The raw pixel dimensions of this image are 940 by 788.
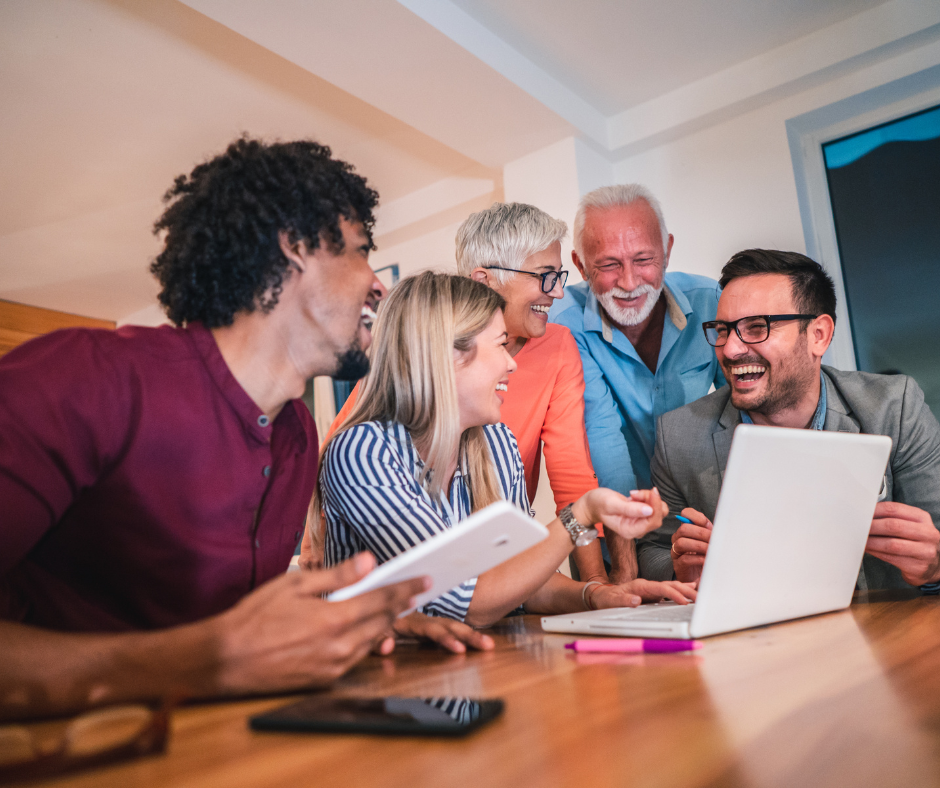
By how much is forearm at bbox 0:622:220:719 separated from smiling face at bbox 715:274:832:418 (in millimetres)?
1625

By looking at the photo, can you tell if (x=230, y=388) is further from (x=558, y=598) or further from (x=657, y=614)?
(x=558, y=598)

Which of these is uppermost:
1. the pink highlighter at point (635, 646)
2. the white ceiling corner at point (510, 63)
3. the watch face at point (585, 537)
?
the white ceiling corner at point (510, 63)

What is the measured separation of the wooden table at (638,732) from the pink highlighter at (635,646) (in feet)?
0.11

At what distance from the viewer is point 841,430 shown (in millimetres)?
1863

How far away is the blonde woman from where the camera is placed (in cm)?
132

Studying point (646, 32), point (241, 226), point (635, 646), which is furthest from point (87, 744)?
point (646, 32)

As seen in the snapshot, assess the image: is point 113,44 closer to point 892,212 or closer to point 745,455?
A: point 745,455

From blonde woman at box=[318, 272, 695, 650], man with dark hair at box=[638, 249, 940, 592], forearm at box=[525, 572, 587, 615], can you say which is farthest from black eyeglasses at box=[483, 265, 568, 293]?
forearm at box=[525, 572, 587, 615]

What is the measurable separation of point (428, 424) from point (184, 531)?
69cm

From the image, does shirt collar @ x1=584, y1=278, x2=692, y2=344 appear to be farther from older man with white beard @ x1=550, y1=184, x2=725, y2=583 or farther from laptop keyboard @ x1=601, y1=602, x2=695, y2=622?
laptop keyboard @ x1=601, y1=602, x2=695, y2=622

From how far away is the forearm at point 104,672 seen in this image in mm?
728

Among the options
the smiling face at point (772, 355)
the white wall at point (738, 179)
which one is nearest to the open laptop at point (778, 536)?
the smiling face at point (772, 355)

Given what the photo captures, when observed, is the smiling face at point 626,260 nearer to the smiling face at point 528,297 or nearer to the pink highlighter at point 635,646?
the smiling face at point 528,297

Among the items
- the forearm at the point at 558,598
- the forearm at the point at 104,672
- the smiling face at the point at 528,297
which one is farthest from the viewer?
the smiling face at the point at 528,297
